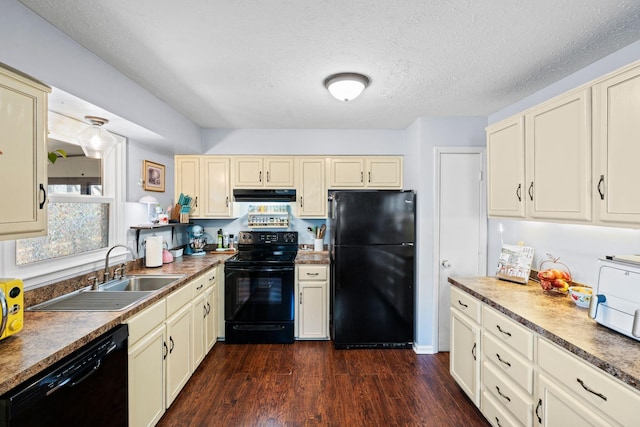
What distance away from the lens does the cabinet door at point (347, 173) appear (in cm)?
347

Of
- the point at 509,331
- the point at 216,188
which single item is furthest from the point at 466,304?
the point at 216,188

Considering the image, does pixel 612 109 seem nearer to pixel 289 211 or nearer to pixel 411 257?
pixel 411 257

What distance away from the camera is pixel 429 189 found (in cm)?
301

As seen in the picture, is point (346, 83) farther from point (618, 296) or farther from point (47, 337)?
point (47, 337)

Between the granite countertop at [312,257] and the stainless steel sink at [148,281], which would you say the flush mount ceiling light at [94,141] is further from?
the granite countertop at [312,257]

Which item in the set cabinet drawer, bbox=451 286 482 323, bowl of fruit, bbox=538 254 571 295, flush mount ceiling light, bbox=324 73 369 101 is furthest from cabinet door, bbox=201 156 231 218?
bowl of fruit, bbox=538 254 571 295

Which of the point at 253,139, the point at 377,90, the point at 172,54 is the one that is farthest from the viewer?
the point at 253,139

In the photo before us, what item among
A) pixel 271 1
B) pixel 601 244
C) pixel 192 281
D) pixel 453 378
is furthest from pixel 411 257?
pixel 271 1

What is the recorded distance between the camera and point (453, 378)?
97.7 inches

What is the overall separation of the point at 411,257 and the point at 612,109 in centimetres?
191

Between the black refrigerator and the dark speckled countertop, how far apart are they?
157 centimetres

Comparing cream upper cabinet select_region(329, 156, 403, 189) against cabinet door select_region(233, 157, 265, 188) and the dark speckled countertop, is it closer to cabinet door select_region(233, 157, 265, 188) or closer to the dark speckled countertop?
cabinet door select_region(233, 157, 265, 188)

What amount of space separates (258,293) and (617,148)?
2.95m

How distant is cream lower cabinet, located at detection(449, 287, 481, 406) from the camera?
2061 millimetres
